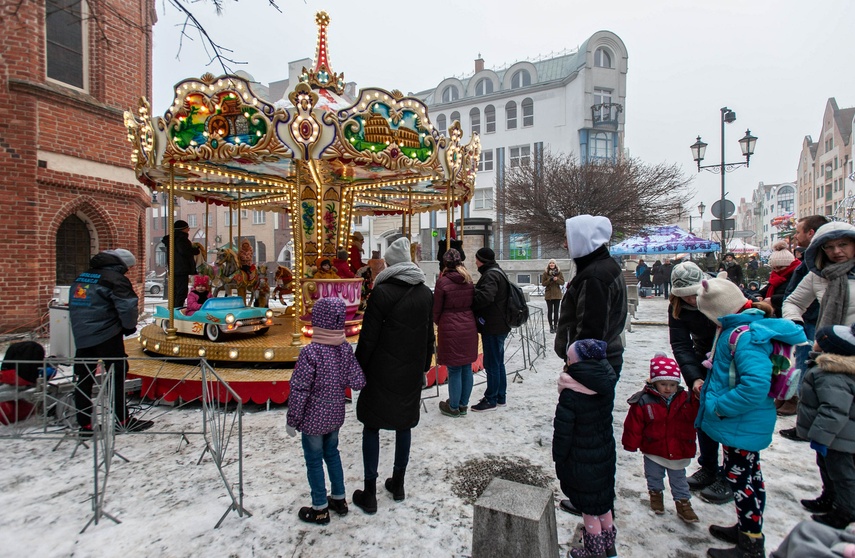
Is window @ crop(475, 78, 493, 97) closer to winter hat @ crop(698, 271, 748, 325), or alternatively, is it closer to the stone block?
winter hat @ crop(698, 271, 748, 325)

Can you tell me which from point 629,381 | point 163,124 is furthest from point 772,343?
point 163,124

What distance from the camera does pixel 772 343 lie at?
2.82m

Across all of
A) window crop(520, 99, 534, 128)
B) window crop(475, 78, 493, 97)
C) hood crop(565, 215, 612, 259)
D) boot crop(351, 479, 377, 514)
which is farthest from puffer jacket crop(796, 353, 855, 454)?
window crop(475, 78, 493, 97)

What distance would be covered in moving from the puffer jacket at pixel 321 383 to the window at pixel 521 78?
34.5 metres

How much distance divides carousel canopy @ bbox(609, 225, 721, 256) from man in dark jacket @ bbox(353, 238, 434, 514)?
1739 cm

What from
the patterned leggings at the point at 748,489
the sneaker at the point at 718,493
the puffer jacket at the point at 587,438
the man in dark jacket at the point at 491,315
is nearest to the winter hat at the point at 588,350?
the puffer jacket at the point at 587,438

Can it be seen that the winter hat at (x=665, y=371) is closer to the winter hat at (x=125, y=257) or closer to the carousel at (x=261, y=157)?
the carousel at (x=261, y=157)

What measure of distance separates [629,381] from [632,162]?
53.6ft

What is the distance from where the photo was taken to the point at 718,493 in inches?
142

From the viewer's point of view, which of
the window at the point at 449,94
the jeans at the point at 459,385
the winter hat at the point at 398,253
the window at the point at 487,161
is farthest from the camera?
the window at the point at 449,94

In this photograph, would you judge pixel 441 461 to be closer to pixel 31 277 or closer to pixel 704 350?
pixel 704 350

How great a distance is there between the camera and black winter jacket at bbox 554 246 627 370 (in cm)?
A: 310

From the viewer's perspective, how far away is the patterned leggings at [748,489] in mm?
2834

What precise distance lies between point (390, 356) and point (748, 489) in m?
2.45
